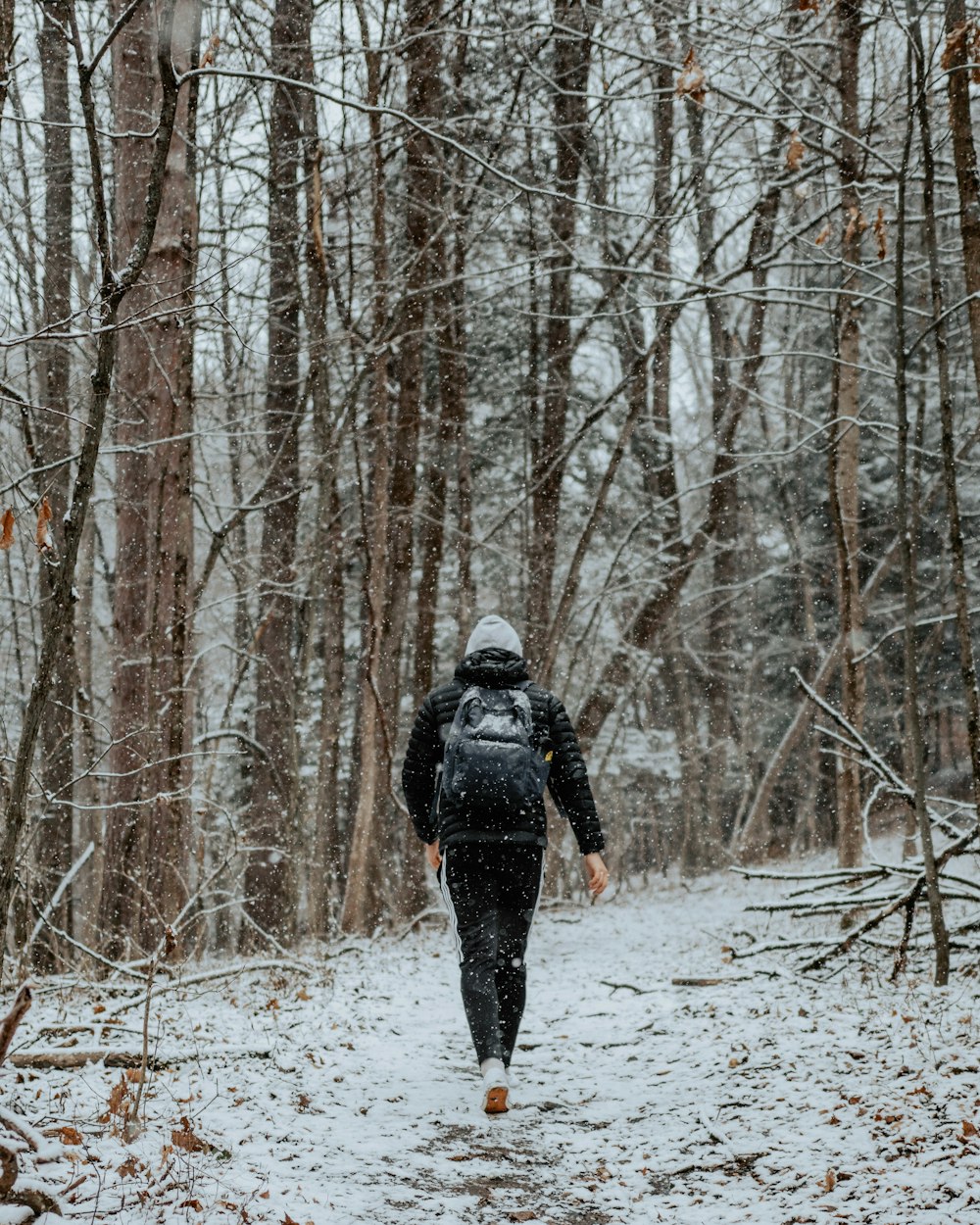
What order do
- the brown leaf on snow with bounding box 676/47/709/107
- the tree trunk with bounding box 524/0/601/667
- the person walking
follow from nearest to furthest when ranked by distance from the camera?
the person walking < the brown leaf on snow with bounding box 676/47/709/107 < the tree trunk with bounding box 524/0/601/667

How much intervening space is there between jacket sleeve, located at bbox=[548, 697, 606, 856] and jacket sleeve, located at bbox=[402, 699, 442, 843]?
1.77 ft

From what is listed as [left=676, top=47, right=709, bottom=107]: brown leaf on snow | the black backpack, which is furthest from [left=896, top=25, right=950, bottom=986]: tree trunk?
the black backpack

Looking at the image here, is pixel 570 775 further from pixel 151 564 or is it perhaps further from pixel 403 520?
pixel 403 520

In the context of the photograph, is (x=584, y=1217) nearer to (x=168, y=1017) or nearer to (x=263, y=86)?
(x=168, y=1017)

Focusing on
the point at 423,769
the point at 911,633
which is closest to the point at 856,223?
the point at 911,633

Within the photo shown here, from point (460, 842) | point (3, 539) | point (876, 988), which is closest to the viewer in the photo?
point (3, 539)

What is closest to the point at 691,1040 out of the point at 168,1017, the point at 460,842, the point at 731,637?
the point at 460,842

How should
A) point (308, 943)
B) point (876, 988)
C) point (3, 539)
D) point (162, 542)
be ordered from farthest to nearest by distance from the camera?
point (308, 943), point (162, 542), point (876, 988), point (3, 539)

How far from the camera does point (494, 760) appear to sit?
15.3 feet

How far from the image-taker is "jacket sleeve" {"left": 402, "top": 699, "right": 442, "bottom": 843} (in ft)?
16.5

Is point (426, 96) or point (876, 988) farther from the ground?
point (426, 96)

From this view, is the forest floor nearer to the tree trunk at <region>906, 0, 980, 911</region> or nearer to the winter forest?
the winter forest

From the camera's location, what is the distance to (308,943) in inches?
388

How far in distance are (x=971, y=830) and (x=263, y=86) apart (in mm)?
10733
